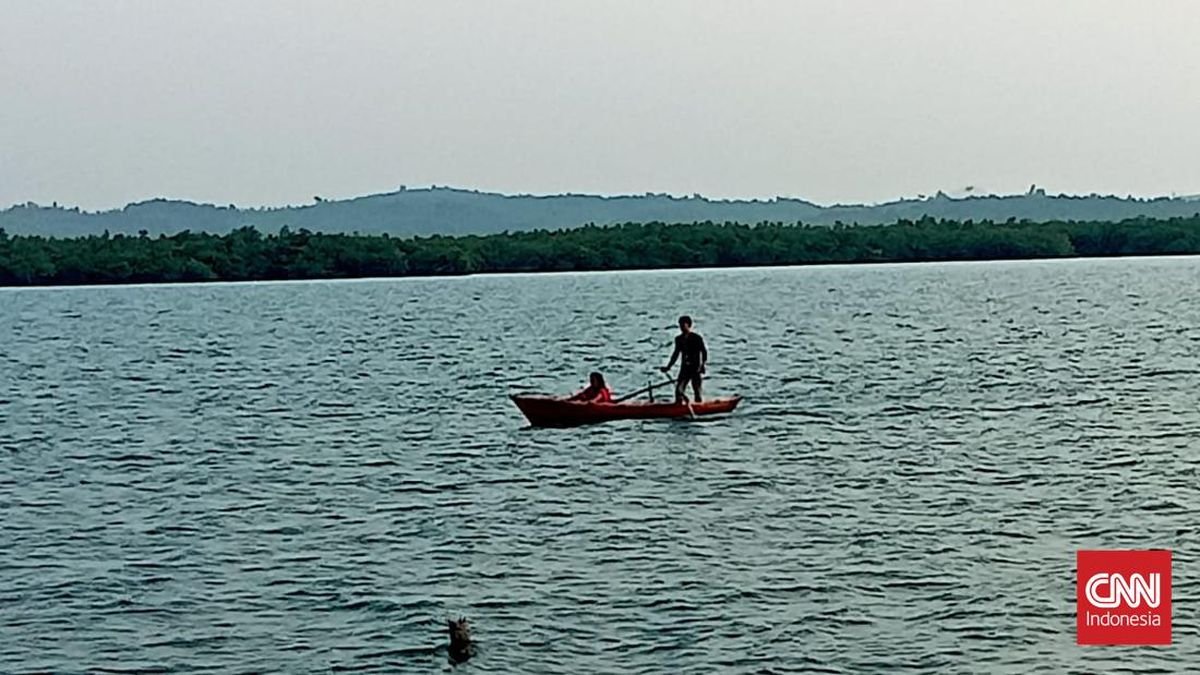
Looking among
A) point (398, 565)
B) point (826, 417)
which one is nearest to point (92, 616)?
point (398, 565)

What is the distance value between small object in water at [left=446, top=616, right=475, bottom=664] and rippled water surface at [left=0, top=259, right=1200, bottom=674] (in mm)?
140

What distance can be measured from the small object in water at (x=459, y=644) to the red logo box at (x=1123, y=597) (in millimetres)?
5857

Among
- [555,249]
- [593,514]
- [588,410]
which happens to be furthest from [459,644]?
[555,249]

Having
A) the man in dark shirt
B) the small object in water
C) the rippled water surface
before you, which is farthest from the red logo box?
the man in dark shirt

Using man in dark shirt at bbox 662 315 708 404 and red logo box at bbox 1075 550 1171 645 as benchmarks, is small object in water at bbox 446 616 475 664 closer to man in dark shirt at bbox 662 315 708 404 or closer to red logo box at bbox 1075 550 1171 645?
red logo box at bbox 1075 550 1171 645

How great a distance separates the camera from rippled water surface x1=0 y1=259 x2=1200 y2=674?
1920 cm

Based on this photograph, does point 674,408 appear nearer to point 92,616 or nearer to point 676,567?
point 676,567

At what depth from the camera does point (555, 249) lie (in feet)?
547

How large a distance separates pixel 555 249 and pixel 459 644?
149 m

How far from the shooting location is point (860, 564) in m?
22.5

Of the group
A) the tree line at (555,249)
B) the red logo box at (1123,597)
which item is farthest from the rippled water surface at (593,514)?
the tree line at (555,249)

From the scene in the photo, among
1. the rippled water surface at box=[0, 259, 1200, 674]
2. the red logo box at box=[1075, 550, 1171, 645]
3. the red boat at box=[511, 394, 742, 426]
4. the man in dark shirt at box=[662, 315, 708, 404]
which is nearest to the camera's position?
the red logo box at box=[1075, 550, 1171, 645]

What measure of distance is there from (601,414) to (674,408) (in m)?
1.50

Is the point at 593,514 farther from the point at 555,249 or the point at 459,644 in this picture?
the point at 555,249
